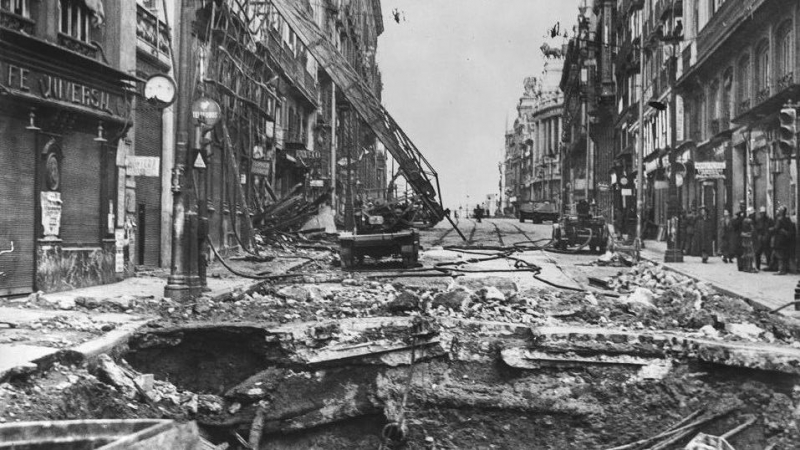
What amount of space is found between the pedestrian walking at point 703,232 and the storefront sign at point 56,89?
16.4m

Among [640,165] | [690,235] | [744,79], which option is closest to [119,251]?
[690,235]

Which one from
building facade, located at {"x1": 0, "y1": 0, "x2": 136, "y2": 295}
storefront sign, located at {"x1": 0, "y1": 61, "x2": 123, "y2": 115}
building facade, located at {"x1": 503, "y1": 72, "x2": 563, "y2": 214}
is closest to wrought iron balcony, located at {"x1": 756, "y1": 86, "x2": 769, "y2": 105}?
building facade, located at {"x1": 0, "y1": 0, "x2": 136, "y2": 295}

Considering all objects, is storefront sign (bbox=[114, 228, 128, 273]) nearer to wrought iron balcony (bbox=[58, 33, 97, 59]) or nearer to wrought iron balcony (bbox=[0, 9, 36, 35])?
wrought iron balcony (bbox=[58, 33, 97, 59])

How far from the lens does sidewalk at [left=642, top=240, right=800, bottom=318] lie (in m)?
11.6

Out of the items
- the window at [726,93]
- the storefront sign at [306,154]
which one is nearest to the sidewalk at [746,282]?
the window at [726,93]

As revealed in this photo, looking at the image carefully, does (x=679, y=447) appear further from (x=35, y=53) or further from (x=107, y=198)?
(x=107, y=198)

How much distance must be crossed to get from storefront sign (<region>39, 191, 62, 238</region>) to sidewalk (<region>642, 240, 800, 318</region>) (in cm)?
1131

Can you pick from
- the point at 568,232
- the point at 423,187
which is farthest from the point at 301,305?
the point at 568,232

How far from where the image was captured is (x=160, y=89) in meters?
13.0

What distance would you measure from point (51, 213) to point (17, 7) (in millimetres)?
3244

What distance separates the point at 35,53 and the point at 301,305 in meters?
5.58

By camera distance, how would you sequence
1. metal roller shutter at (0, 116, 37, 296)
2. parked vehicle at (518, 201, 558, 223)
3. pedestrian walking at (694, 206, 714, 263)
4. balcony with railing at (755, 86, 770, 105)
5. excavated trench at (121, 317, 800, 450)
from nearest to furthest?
excavated trench at (121, 317, 800, 450) → metal roller shutter at (0, 116, 37, 296) → balcony with railing at (755, 86, 770, 105) → pedestrian walking at (694, 206, 714, 263) → parked vehicle at (518, 201, 558, 223)

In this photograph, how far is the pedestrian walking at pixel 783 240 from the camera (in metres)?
16.8

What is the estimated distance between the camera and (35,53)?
1094cm
